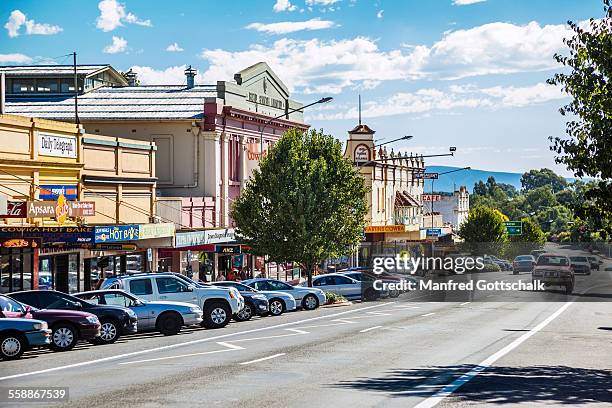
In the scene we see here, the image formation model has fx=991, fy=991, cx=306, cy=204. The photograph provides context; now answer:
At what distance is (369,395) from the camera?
17078 mm

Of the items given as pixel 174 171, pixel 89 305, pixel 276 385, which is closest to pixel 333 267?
pixel 174 171

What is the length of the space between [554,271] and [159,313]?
30.9 metres

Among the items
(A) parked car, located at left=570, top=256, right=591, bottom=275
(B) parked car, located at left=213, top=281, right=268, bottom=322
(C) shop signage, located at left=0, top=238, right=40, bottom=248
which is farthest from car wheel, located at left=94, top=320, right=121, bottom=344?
(A) parked car, located at left=570, top=256, right=591, bottom=275

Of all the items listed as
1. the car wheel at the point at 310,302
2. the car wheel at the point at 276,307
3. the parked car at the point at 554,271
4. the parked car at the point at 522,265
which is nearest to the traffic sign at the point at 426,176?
the parked car at the point at 522,265

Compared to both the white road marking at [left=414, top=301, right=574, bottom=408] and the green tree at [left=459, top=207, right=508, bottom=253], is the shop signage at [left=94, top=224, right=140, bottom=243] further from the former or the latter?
the green tree at [left=459, top=207, right=508, bottom=253]

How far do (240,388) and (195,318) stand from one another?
1296 cm

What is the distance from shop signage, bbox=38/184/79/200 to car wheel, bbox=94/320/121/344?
11.2 m

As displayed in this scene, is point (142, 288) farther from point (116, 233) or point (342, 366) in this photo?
point (342, 366)

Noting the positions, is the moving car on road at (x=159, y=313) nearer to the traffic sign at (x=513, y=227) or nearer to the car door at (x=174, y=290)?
the car door at (x=174, y=290)

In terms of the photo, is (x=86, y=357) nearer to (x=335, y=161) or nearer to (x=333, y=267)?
(x=335, y=161)

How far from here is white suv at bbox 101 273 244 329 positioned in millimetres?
31047

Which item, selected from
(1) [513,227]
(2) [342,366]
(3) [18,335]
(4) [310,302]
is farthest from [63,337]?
(1) [513,227]

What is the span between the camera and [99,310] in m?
27.9

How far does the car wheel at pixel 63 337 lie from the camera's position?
84.9 feet
